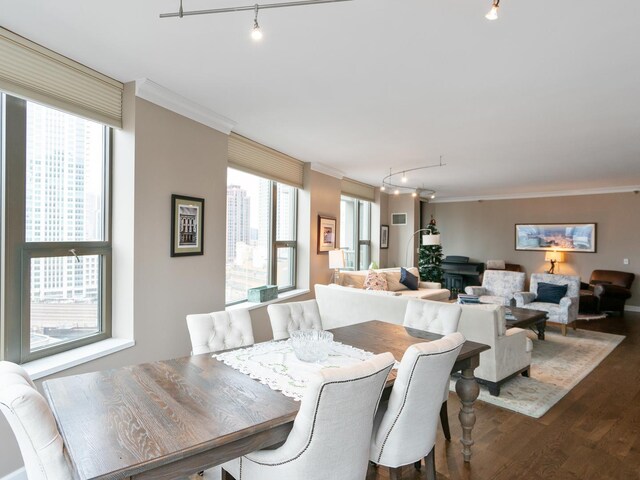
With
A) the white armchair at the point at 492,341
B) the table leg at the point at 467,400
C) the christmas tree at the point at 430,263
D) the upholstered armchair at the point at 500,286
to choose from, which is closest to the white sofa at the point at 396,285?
the upholstered armchair at the point at 500,286

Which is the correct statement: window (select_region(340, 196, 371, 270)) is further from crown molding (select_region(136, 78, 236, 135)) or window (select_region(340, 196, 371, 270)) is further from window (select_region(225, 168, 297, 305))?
crown molding (select_region(136, 78, 236, 135))

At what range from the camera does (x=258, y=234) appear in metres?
4.99

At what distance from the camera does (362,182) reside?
25.1 ft

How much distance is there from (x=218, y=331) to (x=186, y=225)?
1331mm

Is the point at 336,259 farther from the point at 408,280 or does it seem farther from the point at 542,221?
the point at 542,221

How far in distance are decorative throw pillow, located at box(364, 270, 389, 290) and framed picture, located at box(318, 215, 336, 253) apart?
0.79 m

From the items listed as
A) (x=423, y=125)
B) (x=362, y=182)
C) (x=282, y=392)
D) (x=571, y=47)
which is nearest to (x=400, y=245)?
(x=362, y=182)

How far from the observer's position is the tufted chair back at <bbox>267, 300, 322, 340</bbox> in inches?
107

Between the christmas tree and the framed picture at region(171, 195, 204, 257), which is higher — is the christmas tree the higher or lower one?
the lower one

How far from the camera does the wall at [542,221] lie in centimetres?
770

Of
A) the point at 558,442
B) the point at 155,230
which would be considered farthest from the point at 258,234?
the point at 558,442

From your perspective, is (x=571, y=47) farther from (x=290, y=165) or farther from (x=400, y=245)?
(x=400, y=245)

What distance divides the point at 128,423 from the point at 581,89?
3636 mm

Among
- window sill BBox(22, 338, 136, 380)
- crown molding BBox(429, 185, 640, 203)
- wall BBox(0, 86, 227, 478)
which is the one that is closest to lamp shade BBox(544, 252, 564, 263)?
crown molding BBox(429, 185, 640, 203)
